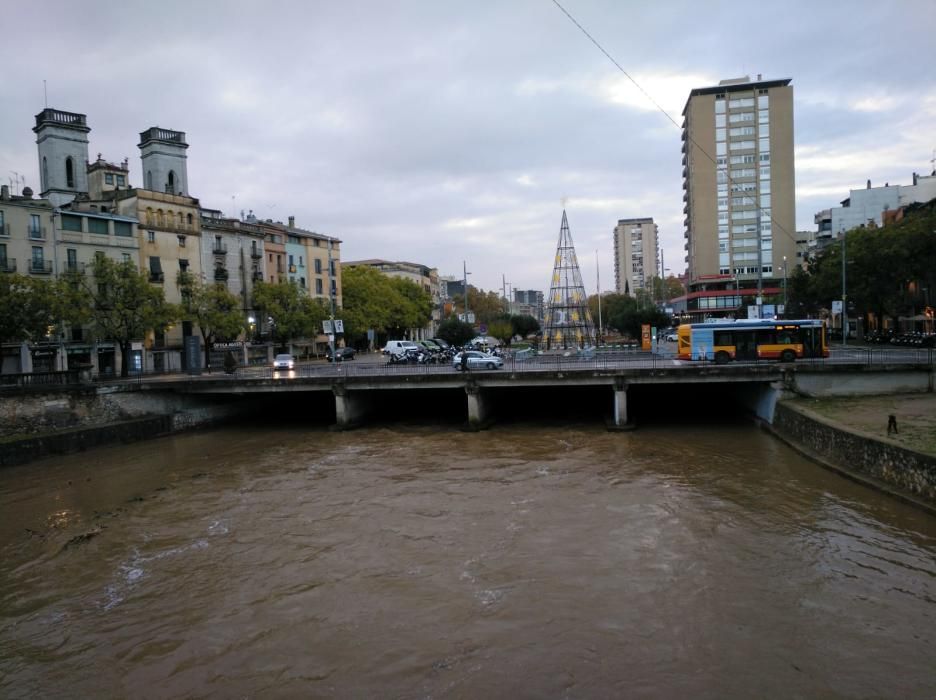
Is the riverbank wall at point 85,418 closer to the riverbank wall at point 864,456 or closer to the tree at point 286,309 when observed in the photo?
the tree at point 286,309

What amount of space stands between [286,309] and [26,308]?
101ft

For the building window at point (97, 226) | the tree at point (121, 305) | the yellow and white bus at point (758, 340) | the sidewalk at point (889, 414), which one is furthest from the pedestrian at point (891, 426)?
the building window at point (97, 226)

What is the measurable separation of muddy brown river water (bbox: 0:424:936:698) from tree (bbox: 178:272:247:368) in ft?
99.4

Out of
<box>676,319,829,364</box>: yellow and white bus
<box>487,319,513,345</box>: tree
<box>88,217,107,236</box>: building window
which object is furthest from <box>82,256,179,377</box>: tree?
<box>487,319,513,345</box>: tree

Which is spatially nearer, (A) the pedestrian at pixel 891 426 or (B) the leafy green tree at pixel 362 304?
(A) the pedestrian at pixel 891 426

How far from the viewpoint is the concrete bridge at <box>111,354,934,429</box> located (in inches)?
1215

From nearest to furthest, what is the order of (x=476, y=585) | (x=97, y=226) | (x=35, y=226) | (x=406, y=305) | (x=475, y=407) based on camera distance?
(x=476, y=585), (x=475, y=407), (x=35, y=226), (x=97, y=226), (x=406, y=305)

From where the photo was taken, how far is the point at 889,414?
24.3 meters

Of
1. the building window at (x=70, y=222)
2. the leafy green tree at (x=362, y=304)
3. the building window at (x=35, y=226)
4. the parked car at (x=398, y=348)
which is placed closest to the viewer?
the building window at (x=35, y=226)

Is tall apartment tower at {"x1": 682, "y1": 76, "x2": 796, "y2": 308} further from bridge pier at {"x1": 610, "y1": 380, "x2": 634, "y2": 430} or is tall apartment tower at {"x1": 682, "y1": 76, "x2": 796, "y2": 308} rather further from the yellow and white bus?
bridge pier at {"x1": 610, "y1": 380, "x2": 634, "y2": 430}

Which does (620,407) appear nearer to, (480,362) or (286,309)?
(480,362)

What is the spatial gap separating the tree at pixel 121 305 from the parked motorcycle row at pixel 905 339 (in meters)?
55.1

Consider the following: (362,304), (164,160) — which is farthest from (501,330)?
(164,160)

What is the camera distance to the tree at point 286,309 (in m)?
66.3
